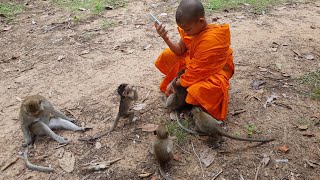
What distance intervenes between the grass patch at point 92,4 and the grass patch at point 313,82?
5229mm

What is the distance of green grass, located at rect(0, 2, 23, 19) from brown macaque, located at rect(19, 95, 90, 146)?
5.00 metres

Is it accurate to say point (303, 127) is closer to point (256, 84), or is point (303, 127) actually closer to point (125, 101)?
point (256, 84)

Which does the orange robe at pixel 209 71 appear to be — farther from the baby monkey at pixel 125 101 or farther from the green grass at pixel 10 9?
the green grass at pixel 10 9

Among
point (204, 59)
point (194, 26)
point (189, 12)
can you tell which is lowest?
point (204, 59)

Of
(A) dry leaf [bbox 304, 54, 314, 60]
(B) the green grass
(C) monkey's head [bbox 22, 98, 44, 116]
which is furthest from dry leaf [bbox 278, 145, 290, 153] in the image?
(B) the green grass

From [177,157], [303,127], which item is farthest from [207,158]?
[303,127]

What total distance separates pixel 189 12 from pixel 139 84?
1950 millimetres

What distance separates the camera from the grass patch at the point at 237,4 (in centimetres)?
820

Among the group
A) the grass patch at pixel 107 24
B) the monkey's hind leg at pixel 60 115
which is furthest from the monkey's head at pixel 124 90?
the grass patch at pixel 107 24

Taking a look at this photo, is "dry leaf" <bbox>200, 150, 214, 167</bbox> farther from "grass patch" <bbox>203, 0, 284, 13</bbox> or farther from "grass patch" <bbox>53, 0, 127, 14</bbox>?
"grass patch" <bbox>53, 0, 127, 14</bbox>

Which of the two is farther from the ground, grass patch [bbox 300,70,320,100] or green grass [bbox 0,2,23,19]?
grass patch [bbox 300,70,320,100]

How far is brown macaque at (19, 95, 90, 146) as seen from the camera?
173 inches

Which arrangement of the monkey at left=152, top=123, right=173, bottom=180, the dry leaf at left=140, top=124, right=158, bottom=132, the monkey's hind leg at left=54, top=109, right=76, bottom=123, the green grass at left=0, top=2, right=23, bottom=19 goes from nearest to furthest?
the monkey at left=152, top=123, right=173, bottom=180 → the dry leaf at left=140, top=124, right=158, bottom=132 → the monkey's hind leg at left=54, top=109, right=76, bottom=123 → the green grass at left=0, top=2, right=23, bottom=19

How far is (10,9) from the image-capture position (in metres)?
8.93
